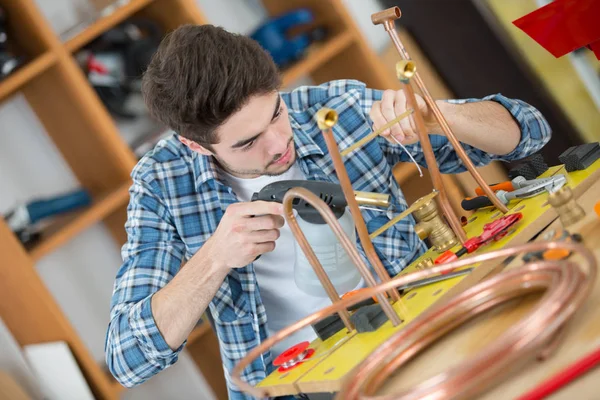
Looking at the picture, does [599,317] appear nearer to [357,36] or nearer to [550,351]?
[550,351]

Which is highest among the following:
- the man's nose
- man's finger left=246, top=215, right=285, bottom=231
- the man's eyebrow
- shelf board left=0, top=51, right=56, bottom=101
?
shelf board left=0, top=51, right=56, bottom=101

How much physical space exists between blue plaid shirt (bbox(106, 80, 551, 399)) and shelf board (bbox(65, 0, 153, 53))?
65 cm

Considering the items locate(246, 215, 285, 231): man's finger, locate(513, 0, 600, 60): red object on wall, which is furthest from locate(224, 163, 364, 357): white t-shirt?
locate(513, 0, 600, 60): red object on wall

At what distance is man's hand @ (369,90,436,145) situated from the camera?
133cm

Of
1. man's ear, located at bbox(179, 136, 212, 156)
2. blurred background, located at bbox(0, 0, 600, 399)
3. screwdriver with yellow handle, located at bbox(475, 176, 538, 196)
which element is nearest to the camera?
screwdriver with yellow handle, located at bbox(475, 176, 538, 196)

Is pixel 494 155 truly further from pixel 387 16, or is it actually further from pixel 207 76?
pixel 207 76

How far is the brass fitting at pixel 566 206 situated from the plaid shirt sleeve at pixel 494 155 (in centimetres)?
52

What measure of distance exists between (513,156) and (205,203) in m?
0.70

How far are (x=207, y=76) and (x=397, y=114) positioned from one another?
37 centimetres

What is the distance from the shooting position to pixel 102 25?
7.43 feet

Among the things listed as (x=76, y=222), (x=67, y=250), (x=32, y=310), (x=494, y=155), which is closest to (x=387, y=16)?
(x=494, y=155)

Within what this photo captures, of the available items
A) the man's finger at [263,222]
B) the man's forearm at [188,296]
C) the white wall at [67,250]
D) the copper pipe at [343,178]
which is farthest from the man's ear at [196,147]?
the white wall at [67,250]

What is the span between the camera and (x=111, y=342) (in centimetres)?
154

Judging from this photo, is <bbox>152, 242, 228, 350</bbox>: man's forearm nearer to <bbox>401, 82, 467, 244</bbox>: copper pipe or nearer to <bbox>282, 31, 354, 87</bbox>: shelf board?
<bbox>401, 82, 467, 244</bbox>: copper pipe
